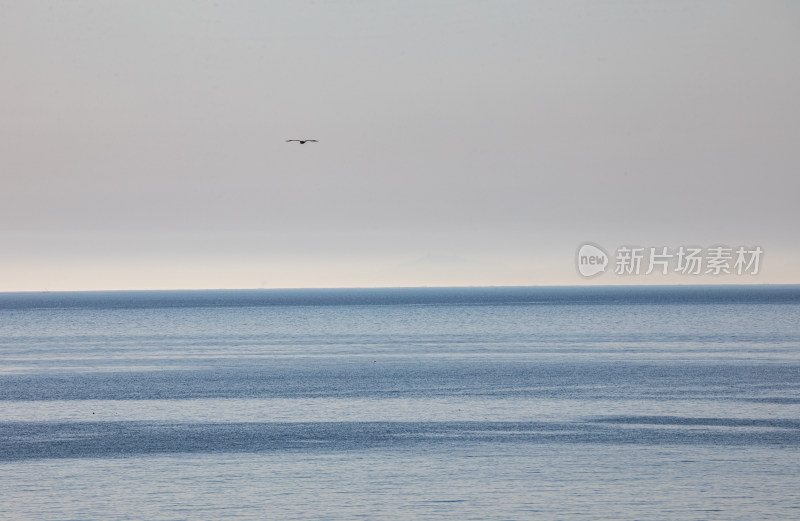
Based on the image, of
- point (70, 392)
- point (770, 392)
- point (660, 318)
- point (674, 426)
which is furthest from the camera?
point (660, 318)

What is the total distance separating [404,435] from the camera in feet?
152

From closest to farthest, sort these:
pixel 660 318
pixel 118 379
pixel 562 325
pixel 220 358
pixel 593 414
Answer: pixel 593 414 < pixel 118 379 < pixel 220 358 < pixel 562 325 < pixel 660 318

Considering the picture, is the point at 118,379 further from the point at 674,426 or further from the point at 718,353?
the point at 718,353

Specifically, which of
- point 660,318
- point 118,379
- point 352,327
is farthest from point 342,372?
point 660,318

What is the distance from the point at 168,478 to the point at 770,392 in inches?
1521

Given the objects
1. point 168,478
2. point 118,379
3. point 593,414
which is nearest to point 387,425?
point 593,414

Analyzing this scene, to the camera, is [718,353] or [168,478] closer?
[168,478]

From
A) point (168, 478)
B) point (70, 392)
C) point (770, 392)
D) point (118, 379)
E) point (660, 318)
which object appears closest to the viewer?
point (168, 478)

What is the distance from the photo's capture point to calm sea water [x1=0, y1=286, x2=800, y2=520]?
33781 mm

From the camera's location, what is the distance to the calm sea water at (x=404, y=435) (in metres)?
33.8

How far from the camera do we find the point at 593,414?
53.6 m

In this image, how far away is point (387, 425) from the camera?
4991 centimetres

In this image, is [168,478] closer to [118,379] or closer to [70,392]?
[70,392]

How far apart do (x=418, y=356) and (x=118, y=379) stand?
3034 cm
